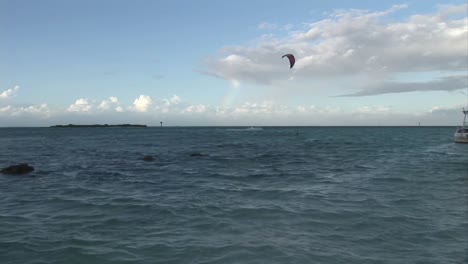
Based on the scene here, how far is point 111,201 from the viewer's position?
16.5 meters

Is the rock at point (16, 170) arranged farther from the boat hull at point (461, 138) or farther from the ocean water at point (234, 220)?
the boat hull at point (461, 138)

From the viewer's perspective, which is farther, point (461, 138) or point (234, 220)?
point (461, 138)

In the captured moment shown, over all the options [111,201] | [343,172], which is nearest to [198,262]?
[111,201]

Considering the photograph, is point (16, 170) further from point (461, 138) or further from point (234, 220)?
point (461, 138)

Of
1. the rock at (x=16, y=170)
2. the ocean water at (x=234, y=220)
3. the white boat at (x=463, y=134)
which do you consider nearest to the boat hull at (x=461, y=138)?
the white boat at (x=463, y=134)

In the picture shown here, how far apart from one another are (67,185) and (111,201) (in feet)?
21.2

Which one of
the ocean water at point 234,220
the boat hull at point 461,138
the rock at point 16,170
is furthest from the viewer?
the boat hull at point 461,138

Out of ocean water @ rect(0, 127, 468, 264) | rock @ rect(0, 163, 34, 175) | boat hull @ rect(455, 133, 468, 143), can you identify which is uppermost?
boat hull @ rect(455, 133, 468, 143)

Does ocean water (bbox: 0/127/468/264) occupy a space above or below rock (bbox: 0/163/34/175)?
below

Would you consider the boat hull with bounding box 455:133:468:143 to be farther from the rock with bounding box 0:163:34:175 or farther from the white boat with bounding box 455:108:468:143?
the rock with bounding box 0:163:34:175

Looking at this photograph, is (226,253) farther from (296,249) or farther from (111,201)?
(111,201)

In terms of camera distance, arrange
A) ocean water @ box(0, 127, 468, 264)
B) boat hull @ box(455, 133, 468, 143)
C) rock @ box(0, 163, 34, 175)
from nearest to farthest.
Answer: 1. ocean water @ box(0, 127, 468, 264)
2. rock @ box(0, 163, 34, 175)
3. boat hull @ box(455, 133, 468, 143)

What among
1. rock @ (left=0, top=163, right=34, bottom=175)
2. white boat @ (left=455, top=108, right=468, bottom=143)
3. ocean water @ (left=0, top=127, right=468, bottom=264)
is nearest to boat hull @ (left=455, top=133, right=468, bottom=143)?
white boat @ (left=455, top=108, right=468, bottom=143)

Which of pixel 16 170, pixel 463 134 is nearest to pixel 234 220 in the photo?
pixel 16 170
